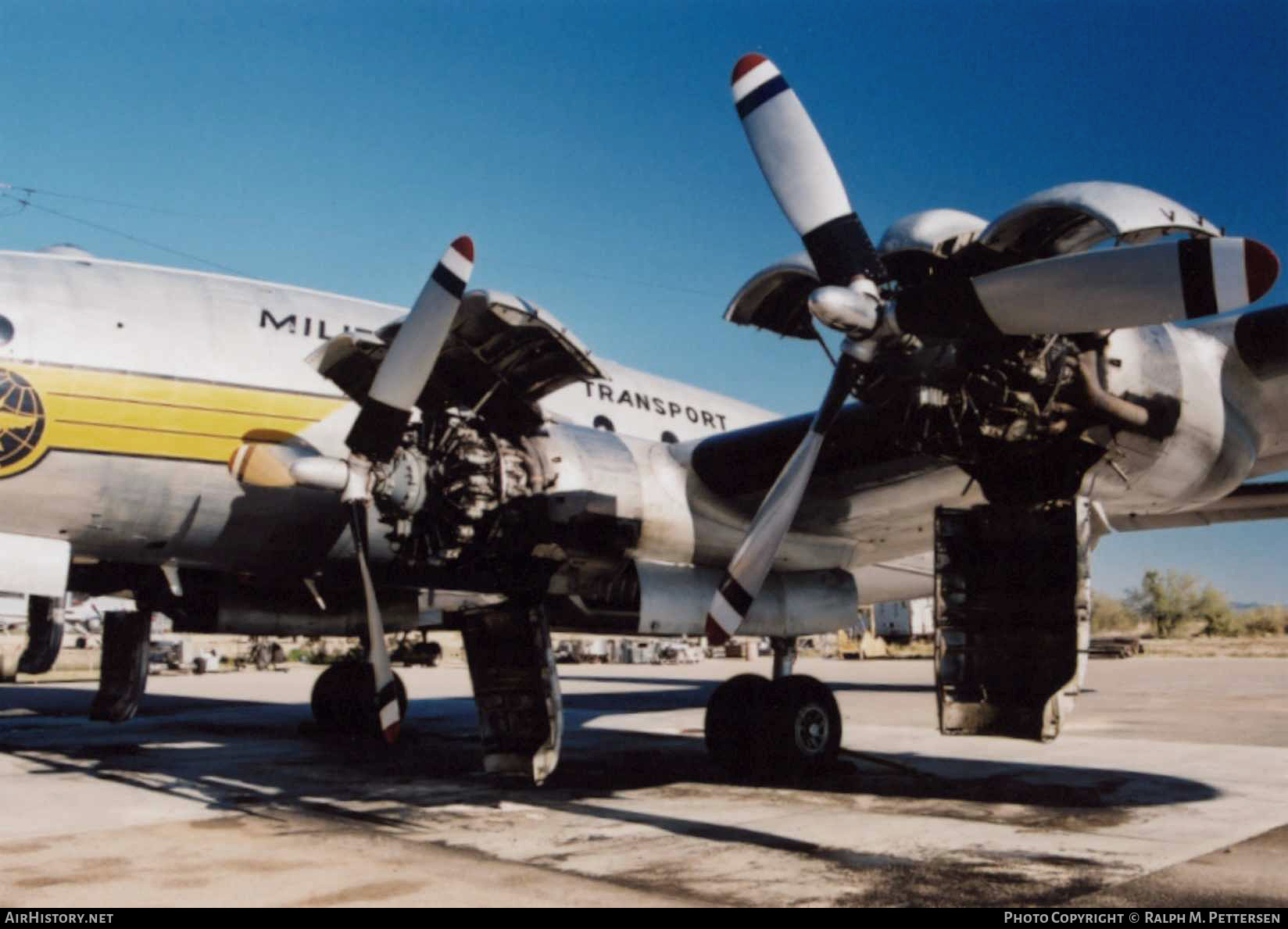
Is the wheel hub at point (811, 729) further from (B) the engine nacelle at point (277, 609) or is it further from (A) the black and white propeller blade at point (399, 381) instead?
(B) the engine nacelle at point (277, 609)

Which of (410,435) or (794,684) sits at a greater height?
(410,435)

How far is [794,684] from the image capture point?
1166cm

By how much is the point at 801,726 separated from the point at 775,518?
11.7 feet

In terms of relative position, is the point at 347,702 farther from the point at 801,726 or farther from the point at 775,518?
the point at 775,518

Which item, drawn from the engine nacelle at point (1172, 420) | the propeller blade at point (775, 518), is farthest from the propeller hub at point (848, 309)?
the engine nacelle at point (1172, 420)

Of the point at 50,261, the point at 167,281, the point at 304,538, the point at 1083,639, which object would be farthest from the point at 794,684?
the point at 50,261

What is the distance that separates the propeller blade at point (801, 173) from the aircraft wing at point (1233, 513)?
7.43 m

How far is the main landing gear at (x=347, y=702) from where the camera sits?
15.8 m

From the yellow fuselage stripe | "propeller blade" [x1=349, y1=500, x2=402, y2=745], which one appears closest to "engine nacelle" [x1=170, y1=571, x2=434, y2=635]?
the yellow fuselage stripe

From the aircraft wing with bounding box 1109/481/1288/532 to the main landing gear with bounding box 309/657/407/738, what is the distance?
417 inches

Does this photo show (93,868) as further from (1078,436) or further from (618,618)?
(1078,436)

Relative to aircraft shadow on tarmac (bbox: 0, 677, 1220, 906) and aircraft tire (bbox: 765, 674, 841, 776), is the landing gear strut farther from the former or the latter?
aircraft tire (bbox: 765, 674, 841, 776)

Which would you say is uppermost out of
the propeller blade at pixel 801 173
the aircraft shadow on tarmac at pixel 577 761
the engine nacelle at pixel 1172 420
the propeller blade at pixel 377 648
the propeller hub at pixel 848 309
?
the propeller blade at pixel 801 173
